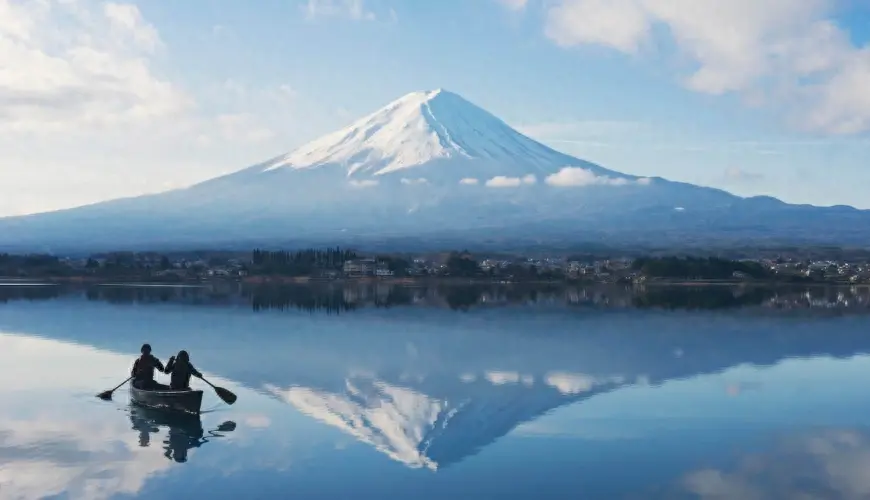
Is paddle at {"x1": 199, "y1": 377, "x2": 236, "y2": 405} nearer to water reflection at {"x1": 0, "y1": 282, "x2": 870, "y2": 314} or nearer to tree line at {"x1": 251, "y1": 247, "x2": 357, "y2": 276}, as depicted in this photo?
water reflection at {"x1": 0, "y1": 282, "x2": 870, "y2": 314}

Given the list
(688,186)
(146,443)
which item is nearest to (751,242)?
(688,186)

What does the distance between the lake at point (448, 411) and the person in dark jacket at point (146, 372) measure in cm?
34

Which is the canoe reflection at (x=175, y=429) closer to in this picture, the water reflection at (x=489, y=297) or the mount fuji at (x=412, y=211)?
the water reflection at (x=489, y=297)

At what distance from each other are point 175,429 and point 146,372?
1.37m

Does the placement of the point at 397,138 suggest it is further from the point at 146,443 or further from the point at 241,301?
the point at 146,443

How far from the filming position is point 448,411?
10453 millimetres

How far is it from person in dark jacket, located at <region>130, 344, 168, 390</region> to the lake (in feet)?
1.10

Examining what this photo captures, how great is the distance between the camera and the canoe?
32.0 feet

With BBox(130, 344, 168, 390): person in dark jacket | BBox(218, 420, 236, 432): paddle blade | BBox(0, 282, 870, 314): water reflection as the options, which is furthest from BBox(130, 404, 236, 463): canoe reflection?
BBox(0, 282, 870, 314): water reflection

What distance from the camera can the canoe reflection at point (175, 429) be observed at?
8.48m

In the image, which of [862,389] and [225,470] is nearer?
[225,470]

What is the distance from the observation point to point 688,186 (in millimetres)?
100188

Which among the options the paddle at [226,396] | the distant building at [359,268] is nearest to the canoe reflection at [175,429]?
the paddle at [226,396]

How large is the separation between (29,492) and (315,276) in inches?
1511
